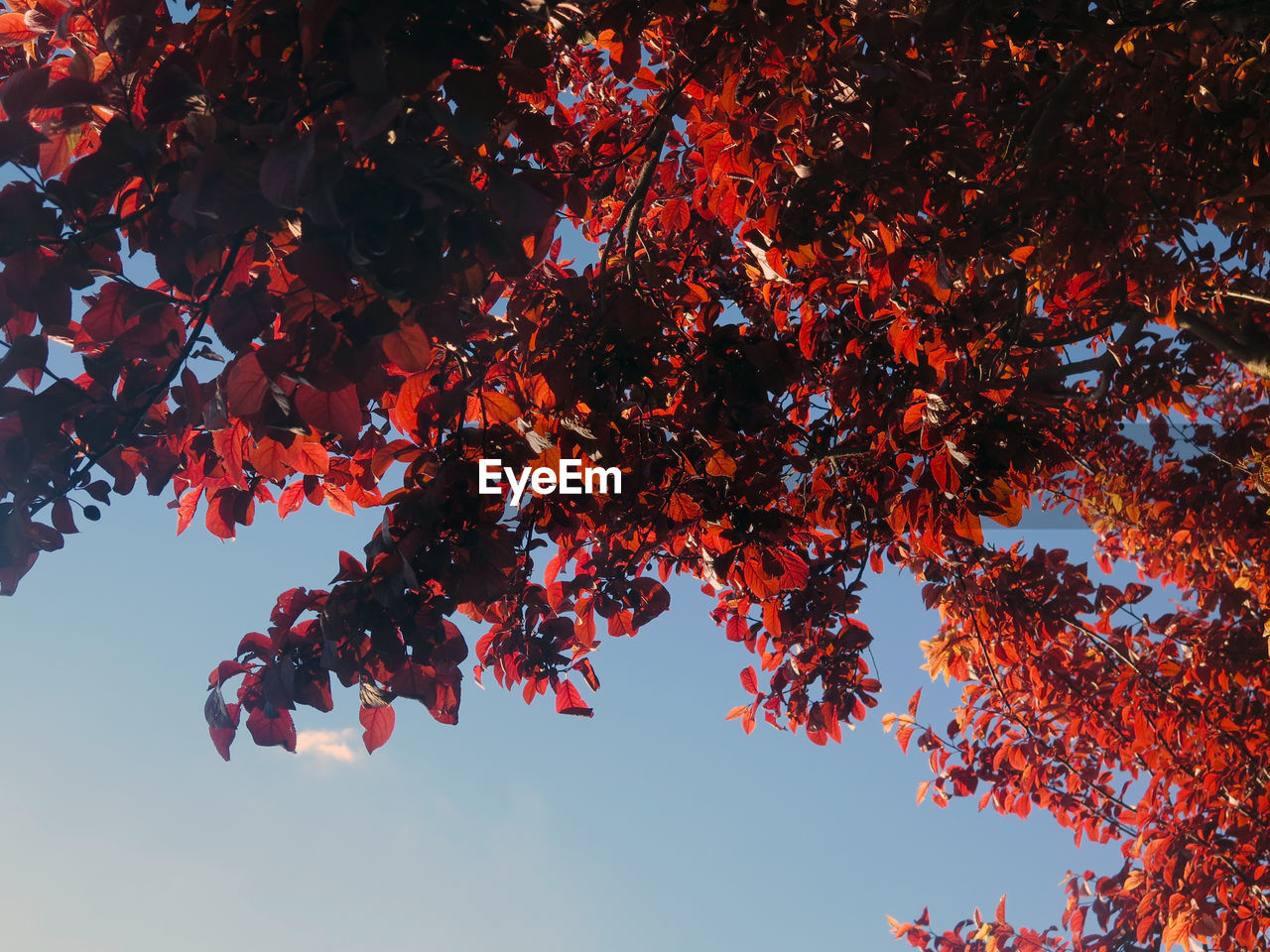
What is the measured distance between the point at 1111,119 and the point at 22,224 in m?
3.41

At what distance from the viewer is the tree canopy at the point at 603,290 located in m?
1.49

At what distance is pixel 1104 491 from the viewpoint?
201 inches

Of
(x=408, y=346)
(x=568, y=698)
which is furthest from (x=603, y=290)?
(x=568, y=698)

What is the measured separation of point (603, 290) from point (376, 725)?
4.76 feet

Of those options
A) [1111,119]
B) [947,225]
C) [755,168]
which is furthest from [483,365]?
[1111,119]

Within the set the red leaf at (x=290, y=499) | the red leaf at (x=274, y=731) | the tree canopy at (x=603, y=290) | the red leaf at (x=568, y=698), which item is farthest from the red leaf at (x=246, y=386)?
the red leaf at (x=568, y=698)

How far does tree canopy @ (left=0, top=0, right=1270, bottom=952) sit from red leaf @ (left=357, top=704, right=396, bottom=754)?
0.01 m

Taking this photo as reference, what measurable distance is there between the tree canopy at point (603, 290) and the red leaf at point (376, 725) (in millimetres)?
12

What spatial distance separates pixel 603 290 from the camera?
233cm

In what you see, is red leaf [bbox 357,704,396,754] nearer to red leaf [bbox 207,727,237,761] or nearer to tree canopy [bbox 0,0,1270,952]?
tree canopy [bbox 0,0,1270,952]

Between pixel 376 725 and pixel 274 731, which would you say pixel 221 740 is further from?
pixel 376 725

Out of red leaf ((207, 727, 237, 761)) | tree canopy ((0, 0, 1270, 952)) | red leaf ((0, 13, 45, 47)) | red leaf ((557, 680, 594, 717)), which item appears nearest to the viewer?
tree canopy ((0, 0, 1270, 952))

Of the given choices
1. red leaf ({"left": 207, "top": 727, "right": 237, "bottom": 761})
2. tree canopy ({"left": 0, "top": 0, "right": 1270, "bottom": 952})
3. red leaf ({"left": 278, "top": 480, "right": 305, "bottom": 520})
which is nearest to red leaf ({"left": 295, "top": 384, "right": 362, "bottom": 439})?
tree canopy ({"left": 0, "top": 0, "right": 1270, "bottom": 952})

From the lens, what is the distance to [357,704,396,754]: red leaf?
7.29 ft
